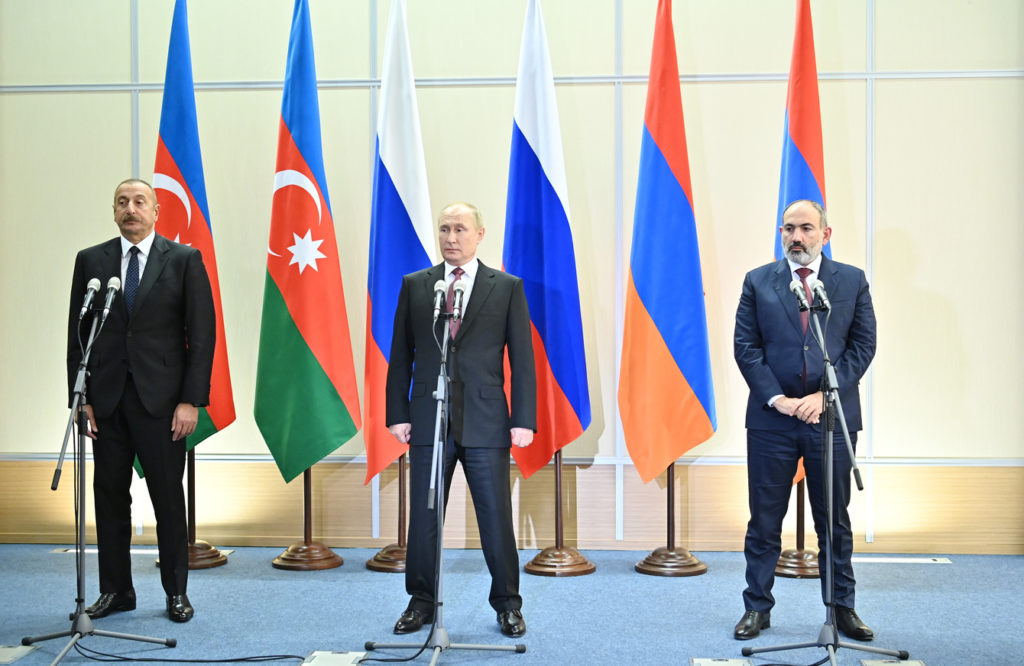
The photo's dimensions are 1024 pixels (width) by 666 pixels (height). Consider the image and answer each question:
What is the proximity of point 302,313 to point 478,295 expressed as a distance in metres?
1.48

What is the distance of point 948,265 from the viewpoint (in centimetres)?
511

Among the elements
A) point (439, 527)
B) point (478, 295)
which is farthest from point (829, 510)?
point (478, 295)

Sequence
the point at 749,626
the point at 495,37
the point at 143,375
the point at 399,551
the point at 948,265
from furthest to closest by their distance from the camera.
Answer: the point at 495,37 → the point at 948,265 → the point at 399,551 → the point at 143,375 → the point at 749,626

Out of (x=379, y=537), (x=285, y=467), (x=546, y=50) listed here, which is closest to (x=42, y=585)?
(x=285, y=467)

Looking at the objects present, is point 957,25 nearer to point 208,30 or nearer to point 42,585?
point 208,30

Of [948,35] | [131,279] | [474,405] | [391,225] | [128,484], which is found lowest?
[128,484]

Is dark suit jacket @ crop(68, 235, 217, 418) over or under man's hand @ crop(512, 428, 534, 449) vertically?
over

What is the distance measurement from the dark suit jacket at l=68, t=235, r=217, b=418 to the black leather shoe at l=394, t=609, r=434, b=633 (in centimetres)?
120

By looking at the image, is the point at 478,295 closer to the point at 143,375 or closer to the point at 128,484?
the point at 143,375

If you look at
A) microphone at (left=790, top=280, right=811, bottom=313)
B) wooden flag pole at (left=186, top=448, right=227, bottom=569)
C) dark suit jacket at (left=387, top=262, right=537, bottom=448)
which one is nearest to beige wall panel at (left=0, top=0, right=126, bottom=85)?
wooden flag pole at (left=186, top=448, right=227, bottom=569)

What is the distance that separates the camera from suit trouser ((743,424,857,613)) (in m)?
3.47

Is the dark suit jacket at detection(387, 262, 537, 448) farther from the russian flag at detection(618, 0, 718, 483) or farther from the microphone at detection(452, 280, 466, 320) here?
the russian flag at detection(618, 0, 718, 483)

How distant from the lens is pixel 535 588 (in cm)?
438

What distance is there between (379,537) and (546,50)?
2.84 meters
